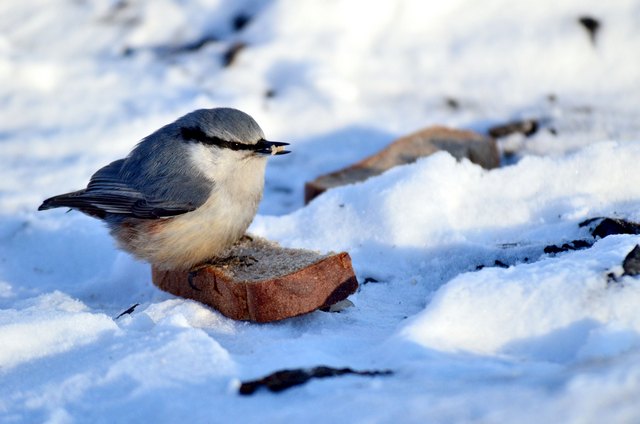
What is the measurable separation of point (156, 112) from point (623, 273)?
353cm

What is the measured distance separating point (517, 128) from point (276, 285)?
2544 mm

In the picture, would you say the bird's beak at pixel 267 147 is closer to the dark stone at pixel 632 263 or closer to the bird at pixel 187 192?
the bird at pixel 187 192

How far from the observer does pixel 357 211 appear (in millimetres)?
3631

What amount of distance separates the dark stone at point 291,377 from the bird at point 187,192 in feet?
3.77

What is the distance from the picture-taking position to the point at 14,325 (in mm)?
2582

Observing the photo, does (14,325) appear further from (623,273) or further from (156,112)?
(156,112)

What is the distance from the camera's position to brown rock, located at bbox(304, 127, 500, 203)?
4.45 meters

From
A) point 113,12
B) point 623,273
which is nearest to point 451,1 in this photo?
point 113,12

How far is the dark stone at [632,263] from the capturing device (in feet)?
7.70

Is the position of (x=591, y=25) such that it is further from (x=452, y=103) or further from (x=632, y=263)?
(x=632, y=263)

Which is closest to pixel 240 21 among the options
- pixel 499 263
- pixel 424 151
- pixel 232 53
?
pixel 232 53

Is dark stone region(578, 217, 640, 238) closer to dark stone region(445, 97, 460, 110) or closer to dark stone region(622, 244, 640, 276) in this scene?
dark stone region(622, 244, 640, 276)

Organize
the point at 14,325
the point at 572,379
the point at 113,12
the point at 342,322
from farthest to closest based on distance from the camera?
1. the point at 113,12
2. the point at 342,322
3. the point at 14,325
4. the point at 572,379

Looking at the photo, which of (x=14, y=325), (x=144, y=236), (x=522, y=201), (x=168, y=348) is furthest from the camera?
(x=522, y=201)
